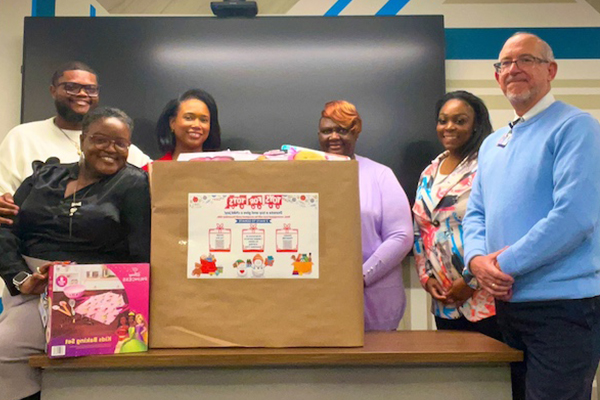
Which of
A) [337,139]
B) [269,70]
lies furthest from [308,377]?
[269,70]

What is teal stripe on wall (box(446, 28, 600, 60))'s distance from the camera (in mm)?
3234

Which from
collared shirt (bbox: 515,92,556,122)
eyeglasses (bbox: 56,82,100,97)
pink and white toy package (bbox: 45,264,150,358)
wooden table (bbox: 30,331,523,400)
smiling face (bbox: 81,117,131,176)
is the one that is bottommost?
wooden table (bbox: 30,331,523,400)

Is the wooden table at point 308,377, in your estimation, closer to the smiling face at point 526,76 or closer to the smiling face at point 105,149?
the smiling face at point 105,149

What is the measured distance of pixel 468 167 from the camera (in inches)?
91.4

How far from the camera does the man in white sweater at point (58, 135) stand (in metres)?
2.48

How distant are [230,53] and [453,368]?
2296mm

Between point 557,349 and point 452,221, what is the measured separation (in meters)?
0.90

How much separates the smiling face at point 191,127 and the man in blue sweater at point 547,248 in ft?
4.57

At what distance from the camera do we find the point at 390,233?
224 centimetres

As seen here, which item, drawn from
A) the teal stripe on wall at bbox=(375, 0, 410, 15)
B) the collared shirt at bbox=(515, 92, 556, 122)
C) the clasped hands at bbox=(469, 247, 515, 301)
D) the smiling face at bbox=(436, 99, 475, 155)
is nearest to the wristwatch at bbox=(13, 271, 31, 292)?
the clasped hands at bbox=(469, 247, 515, 301)

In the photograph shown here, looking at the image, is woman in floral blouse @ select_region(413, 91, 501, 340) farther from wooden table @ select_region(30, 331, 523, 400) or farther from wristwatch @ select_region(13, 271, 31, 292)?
wristwatch @ select_region(13, 271, 31, 292)

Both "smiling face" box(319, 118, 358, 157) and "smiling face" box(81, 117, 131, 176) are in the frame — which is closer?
"smiling face" box(81, 117, 131, 176)

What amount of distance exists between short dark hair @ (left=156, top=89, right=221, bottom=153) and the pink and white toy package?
141 cm

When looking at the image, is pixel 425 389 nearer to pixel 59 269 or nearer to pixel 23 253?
pixel 59 269
